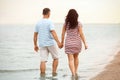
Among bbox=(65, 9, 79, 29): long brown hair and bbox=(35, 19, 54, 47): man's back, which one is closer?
bbox=(65, 9, 79, 29): long brown hair

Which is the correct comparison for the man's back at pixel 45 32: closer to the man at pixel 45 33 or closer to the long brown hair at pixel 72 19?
the man at pixel 45 33

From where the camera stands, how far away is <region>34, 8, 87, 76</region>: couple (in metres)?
10.5

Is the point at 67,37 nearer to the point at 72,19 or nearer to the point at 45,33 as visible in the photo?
the point at 72,19

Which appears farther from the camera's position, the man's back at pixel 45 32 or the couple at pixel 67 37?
Answer: the man's back at pixel 45 32

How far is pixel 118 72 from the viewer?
426 inches

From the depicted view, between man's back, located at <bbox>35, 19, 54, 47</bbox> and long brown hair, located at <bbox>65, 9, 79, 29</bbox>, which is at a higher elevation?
long brown hair, located at <bbox>65, 9, 79, 29</bbox>

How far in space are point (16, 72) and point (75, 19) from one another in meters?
3.23

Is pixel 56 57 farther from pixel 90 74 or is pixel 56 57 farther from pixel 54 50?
pixel 90 74

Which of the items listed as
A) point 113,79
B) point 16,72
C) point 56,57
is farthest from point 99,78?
point 16,72

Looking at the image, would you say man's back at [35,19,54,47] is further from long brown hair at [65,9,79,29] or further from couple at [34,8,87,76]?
long brown hair at [65,9,79,29]

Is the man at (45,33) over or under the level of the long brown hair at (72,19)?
under

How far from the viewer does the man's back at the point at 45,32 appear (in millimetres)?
10883

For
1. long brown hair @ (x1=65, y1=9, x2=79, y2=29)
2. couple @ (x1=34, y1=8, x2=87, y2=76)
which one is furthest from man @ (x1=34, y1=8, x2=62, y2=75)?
long brown hair @ (x1=65, y1=9, x2=79, y2=29)

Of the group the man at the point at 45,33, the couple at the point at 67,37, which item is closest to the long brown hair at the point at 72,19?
the couple at the point at 67,37
